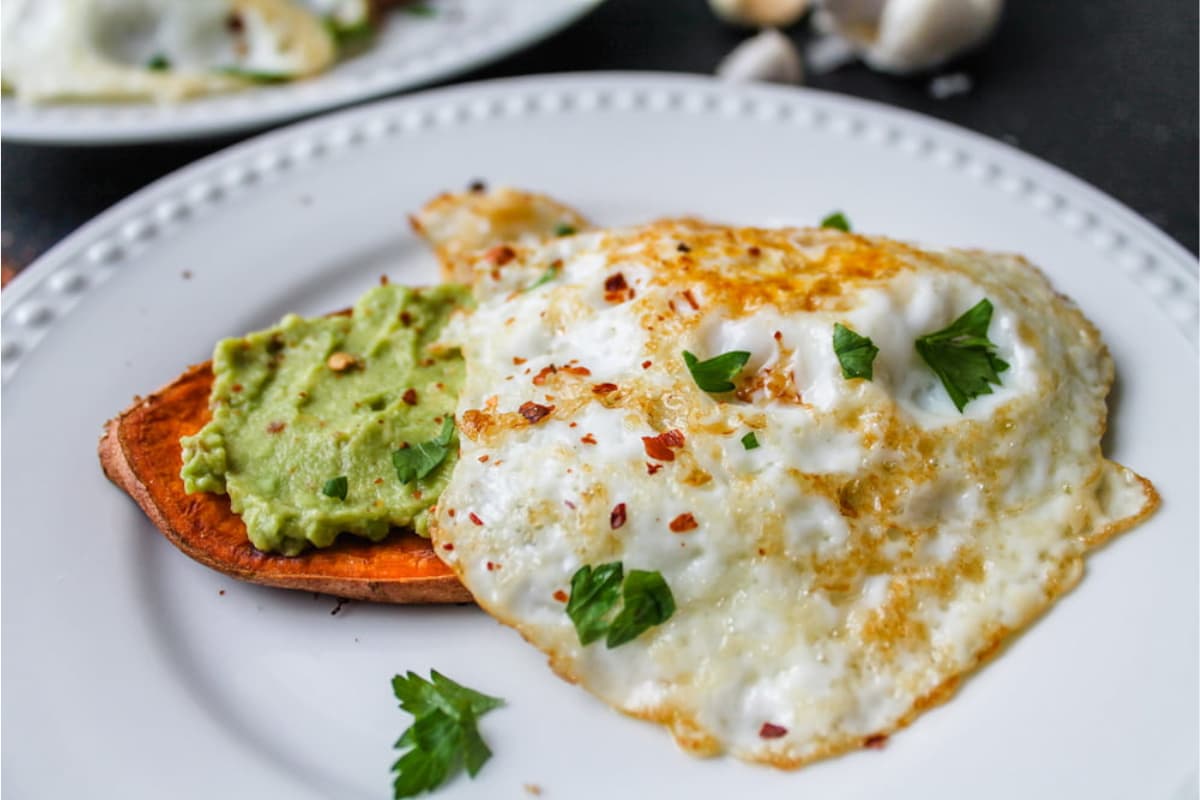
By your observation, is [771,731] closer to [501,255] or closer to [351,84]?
[501,255]

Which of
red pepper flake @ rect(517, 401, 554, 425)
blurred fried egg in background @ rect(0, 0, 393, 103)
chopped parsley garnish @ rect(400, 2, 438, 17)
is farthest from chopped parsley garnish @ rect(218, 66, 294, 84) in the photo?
red pepper flake @ rect(517, 401, 554, 425)

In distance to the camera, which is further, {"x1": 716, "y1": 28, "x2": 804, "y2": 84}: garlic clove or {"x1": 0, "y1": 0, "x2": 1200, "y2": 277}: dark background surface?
{"x1": 716, "y1": 28, "x2": 804, "y2": 84}: garlic clove

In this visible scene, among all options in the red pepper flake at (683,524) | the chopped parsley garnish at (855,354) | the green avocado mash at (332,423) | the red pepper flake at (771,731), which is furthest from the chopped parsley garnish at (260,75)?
the red pepper flake at (771,731)

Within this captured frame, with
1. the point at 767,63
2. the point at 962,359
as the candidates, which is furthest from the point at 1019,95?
the point at 962,359

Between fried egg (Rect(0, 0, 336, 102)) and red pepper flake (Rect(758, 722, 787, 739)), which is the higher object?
fried egg (Rect(0, 0, 336, 102))

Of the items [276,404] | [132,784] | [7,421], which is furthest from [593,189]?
[132,784]

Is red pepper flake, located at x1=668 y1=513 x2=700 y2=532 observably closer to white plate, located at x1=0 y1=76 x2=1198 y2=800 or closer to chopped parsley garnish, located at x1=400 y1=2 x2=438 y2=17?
white plate, located at x1=0 y1=76 x2=1198 y2=800
